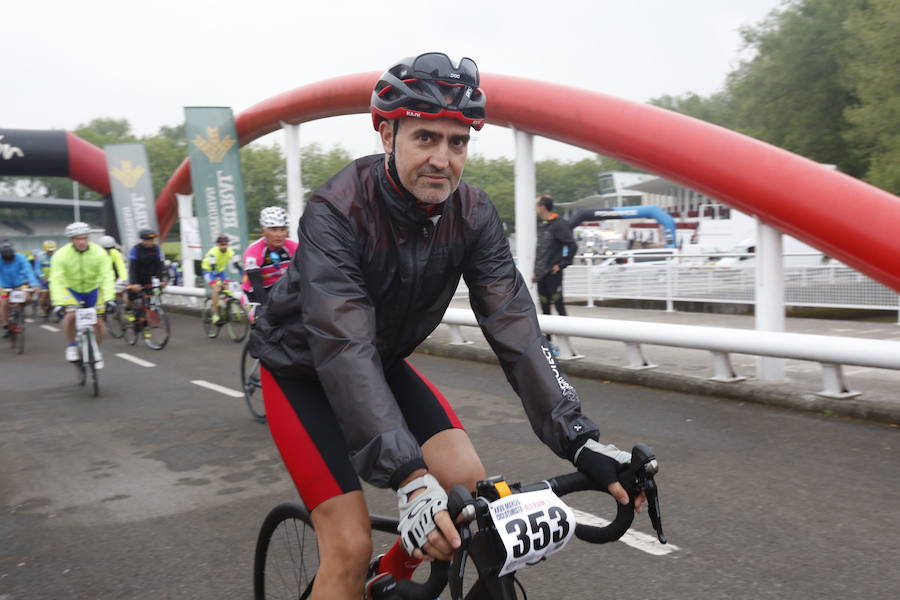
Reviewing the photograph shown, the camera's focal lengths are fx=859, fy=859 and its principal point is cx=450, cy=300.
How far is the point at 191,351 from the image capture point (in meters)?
14.2

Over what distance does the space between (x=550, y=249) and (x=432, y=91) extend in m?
8.94

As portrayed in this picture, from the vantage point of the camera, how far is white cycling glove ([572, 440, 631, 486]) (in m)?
2.08

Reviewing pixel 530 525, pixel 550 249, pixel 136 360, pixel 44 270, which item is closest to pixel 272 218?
pixel 550 249

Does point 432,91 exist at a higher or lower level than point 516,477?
higher

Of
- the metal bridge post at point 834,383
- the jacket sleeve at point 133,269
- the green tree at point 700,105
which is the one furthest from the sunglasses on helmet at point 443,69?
the green tree at point 700,105

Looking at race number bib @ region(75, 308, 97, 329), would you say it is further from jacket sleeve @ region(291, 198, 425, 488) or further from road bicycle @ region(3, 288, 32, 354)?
jacket sleeve @ region(291, 198, 425, 488)

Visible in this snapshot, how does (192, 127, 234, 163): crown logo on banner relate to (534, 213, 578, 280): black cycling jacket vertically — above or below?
above

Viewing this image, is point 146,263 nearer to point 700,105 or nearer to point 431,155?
point 431,155

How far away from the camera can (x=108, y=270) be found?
1106 cm

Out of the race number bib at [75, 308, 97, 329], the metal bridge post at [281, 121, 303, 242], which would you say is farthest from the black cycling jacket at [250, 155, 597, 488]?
the metal bridge post at [281, 121, 303, 242]

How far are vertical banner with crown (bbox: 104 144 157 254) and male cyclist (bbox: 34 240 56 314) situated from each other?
2.34 metres

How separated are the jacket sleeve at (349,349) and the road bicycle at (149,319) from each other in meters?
13.1

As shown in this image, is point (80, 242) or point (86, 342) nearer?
point (86, 342)

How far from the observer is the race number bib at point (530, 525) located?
178 cm
